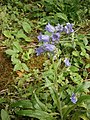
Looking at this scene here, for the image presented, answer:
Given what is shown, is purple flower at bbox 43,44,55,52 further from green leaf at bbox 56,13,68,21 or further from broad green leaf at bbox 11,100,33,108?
green leaf at bbox 56,13,68,21

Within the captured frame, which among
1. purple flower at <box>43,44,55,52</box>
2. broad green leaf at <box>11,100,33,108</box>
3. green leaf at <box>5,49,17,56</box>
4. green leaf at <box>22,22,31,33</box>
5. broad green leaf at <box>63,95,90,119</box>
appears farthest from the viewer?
green leaf at <box>22,22,31,33</box>

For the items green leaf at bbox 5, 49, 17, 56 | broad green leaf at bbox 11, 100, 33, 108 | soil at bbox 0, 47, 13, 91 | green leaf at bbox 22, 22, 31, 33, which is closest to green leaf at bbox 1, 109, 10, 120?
broad green leaf at bbox 11, 100, 33, 108

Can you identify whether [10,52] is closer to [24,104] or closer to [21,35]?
[21,35]

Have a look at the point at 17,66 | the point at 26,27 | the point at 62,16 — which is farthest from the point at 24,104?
the point at 62,16

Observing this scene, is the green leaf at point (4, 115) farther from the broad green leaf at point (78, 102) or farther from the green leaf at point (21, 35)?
the green leaf at point (21, 35)

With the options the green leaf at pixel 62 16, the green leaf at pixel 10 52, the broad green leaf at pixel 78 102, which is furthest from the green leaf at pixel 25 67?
the green leaf at pixel 62 16

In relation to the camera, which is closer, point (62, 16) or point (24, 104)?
point (24, 104)

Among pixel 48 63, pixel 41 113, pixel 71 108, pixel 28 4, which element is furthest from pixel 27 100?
pixel 28 4

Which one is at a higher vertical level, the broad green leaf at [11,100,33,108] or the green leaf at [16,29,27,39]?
the green leaf at [16,29,27,39]

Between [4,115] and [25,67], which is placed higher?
[25,67]
